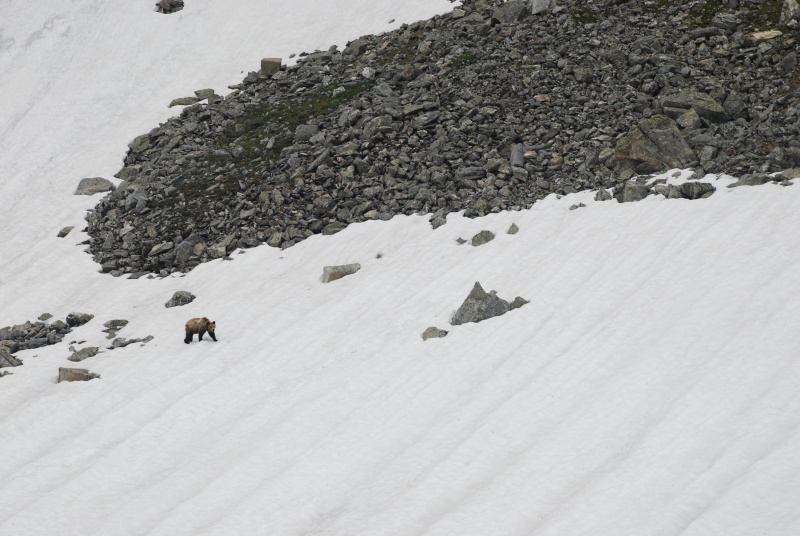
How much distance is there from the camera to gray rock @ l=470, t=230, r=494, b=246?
1767 centimetres

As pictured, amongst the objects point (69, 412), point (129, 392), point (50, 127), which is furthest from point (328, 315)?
point (50, 127)

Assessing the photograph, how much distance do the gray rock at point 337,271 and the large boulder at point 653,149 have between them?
25.3 feet

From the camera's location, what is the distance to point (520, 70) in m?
24.2

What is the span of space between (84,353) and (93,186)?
11.4 m

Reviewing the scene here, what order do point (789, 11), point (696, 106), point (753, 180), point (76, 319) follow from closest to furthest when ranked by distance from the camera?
point (753, 180), point (76, 319), point (696, 106), point (789, 11)

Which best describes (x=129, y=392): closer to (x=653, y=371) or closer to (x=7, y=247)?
(x=653, y=371)

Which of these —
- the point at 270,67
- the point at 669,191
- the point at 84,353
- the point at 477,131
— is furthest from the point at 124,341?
the point at 270,67

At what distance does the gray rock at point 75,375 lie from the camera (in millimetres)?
15523

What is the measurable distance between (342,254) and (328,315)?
3129mm

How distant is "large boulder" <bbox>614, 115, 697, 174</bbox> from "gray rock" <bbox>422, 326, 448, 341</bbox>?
757 centimetres

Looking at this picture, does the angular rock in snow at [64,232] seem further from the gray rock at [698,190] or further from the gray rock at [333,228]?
the gray rock at [698,190]

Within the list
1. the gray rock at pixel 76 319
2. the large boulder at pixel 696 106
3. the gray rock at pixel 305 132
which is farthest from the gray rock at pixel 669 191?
the gray rock at pixel 76 319

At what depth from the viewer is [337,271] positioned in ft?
59.8

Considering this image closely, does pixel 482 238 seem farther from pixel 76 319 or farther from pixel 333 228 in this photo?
pixel 76 319
